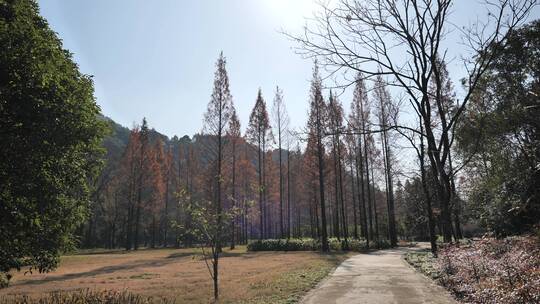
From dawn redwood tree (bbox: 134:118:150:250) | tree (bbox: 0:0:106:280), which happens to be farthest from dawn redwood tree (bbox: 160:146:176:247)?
tree (bbox: 0:0:106:280)

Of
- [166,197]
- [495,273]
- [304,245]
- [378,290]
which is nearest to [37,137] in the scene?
[378,290]

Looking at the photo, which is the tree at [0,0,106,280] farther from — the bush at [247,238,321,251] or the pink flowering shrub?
the bush at [247,238,321,251]

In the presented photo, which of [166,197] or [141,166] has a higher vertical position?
[141,166]

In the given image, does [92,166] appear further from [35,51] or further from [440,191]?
[440,191]

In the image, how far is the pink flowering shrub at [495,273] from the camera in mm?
5984

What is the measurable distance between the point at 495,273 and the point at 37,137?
9287 mm

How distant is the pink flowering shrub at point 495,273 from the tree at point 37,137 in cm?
850

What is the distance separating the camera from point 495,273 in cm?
755

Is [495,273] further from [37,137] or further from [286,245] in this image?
[286,245]

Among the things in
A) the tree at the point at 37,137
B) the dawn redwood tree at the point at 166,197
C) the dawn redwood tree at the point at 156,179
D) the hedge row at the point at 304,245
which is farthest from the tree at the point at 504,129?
the dawn redwood tree at the point at 166,197

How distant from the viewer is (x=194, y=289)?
11211mm

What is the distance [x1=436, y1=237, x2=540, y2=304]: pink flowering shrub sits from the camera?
236 inches

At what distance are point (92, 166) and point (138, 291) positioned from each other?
420 centimetres

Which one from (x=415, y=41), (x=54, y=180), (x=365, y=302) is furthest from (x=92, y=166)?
(x=415, y=41)
